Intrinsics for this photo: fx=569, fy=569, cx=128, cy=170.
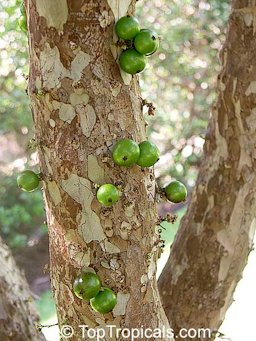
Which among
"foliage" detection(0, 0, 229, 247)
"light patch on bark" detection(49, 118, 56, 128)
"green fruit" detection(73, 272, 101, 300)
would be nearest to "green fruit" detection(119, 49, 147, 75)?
"light patch on bark" detection(49, 118, 56, 128)

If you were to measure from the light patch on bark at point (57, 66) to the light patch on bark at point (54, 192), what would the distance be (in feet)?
0.80

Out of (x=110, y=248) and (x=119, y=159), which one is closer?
(x=119, y=159)

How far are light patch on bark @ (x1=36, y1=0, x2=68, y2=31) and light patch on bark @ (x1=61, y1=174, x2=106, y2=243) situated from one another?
1.18 feet

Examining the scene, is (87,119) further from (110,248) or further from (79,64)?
(110,248)

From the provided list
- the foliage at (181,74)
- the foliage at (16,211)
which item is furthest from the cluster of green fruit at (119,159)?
the foliage at (16,211)

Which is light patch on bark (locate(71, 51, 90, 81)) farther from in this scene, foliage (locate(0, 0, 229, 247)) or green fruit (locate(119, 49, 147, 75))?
foliage (locate(0, 0, 229, 247))

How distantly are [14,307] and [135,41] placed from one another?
3.65 ft

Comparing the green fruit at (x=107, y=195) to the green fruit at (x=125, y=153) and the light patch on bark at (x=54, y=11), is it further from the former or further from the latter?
the light patch on bark at (x=54, y=11)

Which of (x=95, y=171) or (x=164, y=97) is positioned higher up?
(x=95, y=171)

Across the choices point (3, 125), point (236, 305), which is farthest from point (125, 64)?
point (3, 125)

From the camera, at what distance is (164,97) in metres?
6.39

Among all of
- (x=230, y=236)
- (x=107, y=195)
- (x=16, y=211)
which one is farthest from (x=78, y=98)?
Answer: (x=16, y=211)

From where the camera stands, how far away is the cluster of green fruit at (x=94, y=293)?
1.40 meters

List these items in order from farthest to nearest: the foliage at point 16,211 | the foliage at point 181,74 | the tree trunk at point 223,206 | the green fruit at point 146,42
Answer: the foliage at point 16,211 → the foliage at point 181,74 → the tree trunk at point 223,206 → the green fruit at point 146,42
